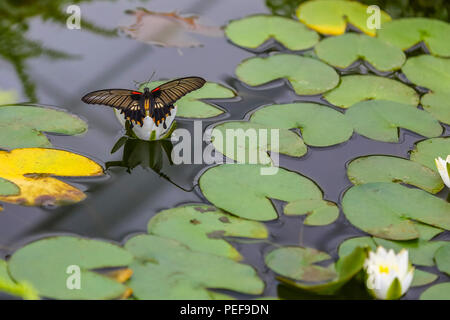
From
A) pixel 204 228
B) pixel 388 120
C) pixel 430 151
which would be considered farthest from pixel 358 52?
pixel 204 228

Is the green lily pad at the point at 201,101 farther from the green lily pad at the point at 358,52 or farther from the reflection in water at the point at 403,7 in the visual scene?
the reflection in water at the point at 403,7

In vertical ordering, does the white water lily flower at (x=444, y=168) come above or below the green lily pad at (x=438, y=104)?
below

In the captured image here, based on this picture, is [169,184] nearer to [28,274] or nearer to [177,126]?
[177,126]

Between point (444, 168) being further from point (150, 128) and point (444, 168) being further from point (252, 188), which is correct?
point (150, 128)

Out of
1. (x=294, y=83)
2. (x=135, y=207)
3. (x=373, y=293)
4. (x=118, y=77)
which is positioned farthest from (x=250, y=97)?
(x=373, y=293)

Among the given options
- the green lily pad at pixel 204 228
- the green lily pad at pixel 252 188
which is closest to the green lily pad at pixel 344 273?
the green lily pad at pixel 204 228

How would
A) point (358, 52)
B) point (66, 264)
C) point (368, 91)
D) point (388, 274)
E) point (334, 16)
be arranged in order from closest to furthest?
point (388, 274) < point (66, 264) < point (368, 91) < point (358, 52) < point (334, 16)

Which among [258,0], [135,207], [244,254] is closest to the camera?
[244,254]
